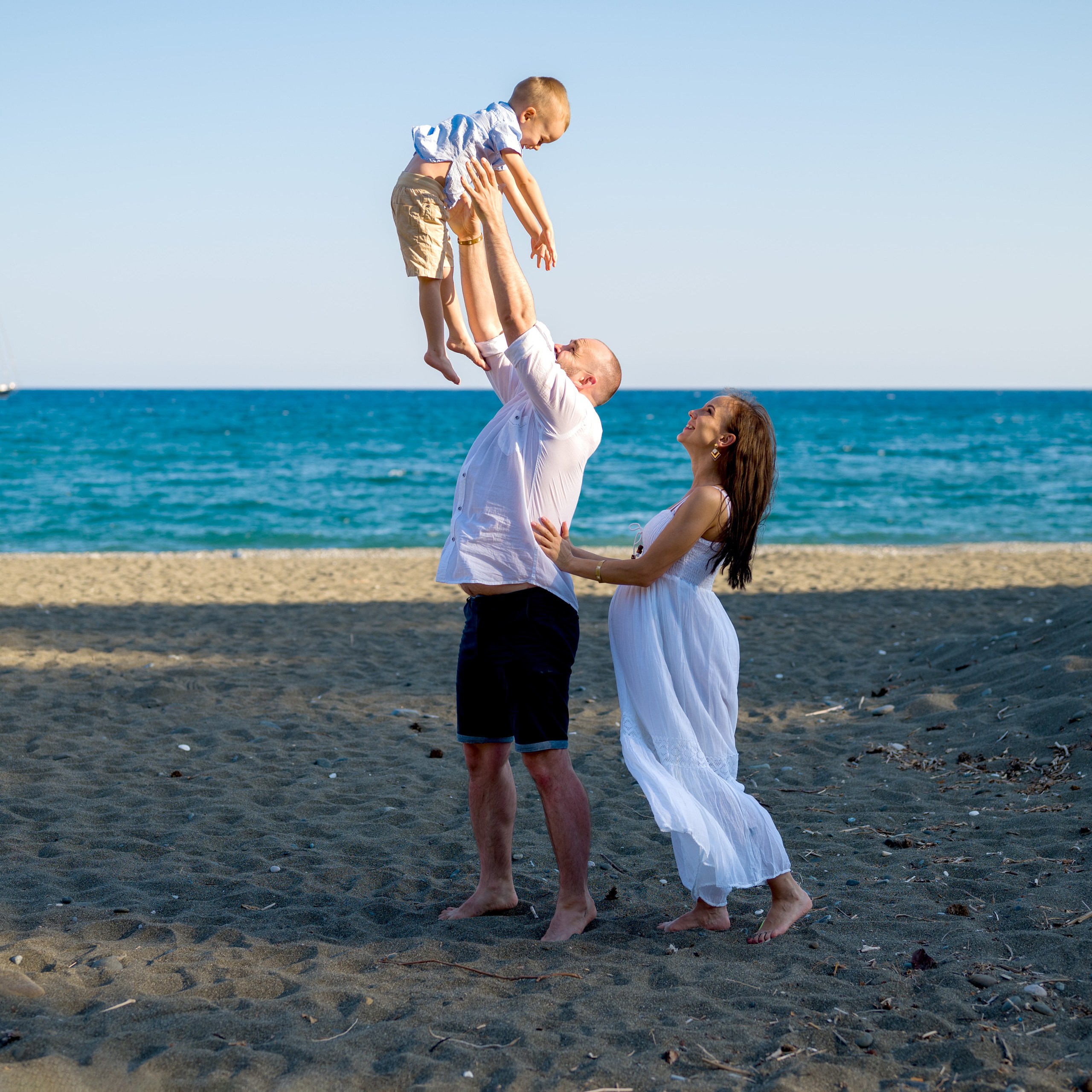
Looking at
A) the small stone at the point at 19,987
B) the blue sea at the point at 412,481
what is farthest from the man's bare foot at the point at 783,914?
the blue sea at the point at 412,481

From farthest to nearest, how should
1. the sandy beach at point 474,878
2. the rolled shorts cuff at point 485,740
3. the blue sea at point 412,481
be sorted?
the blue sea at point 412,481 → the rolled shorts cuff at point 485,740 → the sandy beach at point 474,878

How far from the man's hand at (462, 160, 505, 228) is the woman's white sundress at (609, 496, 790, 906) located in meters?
1.12

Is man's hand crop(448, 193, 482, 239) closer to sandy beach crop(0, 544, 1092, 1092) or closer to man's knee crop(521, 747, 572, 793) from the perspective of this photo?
man's knee crop(521, 747, 572, 793)

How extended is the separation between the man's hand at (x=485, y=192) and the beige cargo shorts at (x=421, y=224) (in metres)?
0.32

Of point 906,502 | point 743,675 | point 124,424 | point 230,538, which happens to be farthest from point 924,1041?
point 124,424

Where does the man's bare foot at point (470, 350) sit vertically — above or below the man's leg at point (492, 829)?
above

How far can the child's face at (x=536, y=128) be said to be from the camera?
363 cm

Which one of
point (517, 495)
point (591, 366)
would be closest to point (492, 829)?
point (517, 495)

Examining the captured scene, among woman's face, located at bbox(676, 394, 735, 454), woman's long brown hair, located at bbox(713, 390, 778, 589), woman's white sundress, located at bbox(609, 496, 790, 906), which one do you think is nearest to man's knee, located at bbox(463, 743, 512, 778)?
woman's white sundress, located at bbox(609, 496, 790, 906)

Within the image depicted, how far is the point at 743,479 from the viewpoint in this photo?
3.33 m

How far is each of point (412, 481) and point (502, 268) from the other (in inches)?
1051

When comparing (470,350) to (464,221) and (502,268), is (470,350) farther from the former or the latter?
(502,268)

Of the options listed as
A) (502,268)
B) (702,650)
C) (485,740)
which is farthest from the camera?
(485,740)

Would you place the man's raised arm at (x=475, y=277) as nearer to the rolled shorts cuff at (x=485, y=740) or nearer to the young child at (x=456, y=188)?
the young child at (x=456, y=188)
